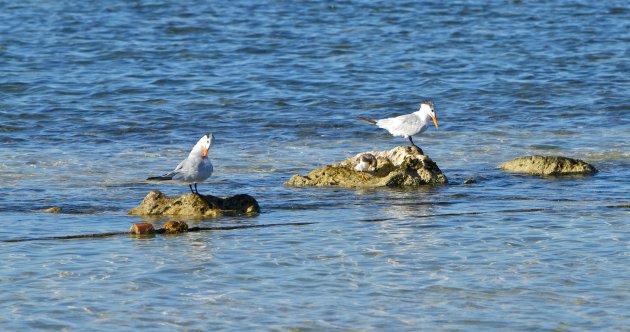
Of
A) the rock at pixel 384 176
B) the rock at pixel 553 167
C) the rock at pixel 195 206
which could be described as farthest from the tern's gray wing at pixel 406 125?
the rock at pixel 195 206

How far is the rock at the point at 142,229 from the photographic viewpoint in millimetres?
8875

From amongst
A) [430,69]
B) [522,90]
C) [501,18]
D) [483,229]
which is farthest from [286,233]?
[501,18]

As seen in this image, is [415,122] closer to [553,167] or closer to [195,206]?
[553,167]

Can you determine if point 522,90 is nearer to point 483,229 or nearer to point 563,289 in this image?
point 483,229

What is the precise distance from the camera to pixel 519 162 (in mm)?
12086

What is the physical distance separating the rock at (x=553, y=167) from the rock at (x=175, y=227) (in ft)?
14.1

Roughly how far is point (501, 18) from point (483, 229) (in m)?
18.0

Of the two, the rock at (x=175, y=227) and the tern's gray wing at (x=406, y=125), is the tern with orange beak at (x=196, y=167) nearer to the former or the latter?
the rock at (x=175, y=227)

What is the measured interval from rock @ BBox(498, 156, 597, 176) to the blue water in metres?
0.28

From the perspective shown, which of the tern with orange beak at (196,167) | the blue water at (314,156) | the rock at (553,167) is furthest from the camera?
the rock at (553,167)

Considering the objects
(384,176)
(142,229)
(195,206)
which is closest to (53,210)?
(195,206)

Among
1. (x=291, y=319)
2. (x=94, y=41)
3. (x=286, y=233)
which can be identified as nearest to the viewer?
(x=291, y=319)

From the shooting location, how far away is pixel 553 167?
38.9 feet

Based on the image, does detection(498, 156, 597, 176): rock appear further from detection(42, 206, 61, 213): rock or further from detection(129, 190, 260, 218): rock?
detection(42, 206, 61, 213): rock
